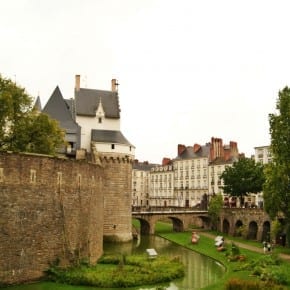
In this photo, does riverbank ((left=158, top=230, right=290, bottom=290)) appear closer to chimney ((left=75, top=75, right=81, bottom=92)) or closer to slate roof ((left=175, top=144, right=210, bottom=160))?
chimney ((left=75, top=75, right=81, bottom=92))

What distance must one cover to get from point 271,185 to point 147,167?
258 ft

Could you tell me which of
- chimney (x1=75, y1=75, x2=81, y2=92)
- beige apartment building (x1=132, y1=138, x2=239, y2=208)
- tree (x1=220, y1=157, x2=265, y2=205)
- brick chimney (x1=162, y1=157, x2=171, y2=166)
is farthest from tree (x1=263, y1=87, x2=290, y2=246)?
brick chimney (x1=162, y1=157, x2=171, y2=166)

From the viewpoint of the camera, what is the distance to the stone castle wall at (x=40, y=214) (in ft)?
81.9

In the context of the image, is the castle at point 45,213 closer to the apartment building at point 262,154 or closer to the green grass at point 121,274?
the green grass at point 121,274

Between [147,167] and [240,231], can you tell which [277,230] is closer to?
[240,231]

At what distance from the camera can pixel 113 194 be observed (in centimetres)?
5041

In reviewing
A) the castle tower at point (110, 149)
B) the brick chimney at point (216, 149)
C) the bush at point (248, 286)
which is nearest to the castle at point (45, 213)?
the bush at point (248, 286)

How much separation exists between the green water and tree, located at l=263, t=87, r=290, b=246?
21.5ft

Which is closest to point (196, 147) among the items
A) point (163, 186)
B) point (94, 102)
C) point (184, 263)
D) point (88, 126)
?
point (163, 186)

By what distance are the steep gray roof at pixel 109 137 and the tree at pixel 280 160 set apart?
1960 cm

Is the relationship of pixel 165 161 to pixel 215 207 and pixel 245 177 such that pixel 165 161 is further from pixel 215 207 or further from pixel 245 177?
pixel 215 207

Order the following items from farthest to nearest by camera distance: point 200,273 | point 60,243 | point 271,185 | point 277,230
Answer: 1. point 277,230
2. point 271,185
3. point 200,273
4. point 60,243

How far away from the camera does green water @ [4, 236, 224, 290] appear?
84.0 feet

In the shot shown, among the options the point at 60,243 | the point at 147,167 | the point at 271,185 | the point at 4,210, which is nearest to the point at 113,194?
the point at 271,185
